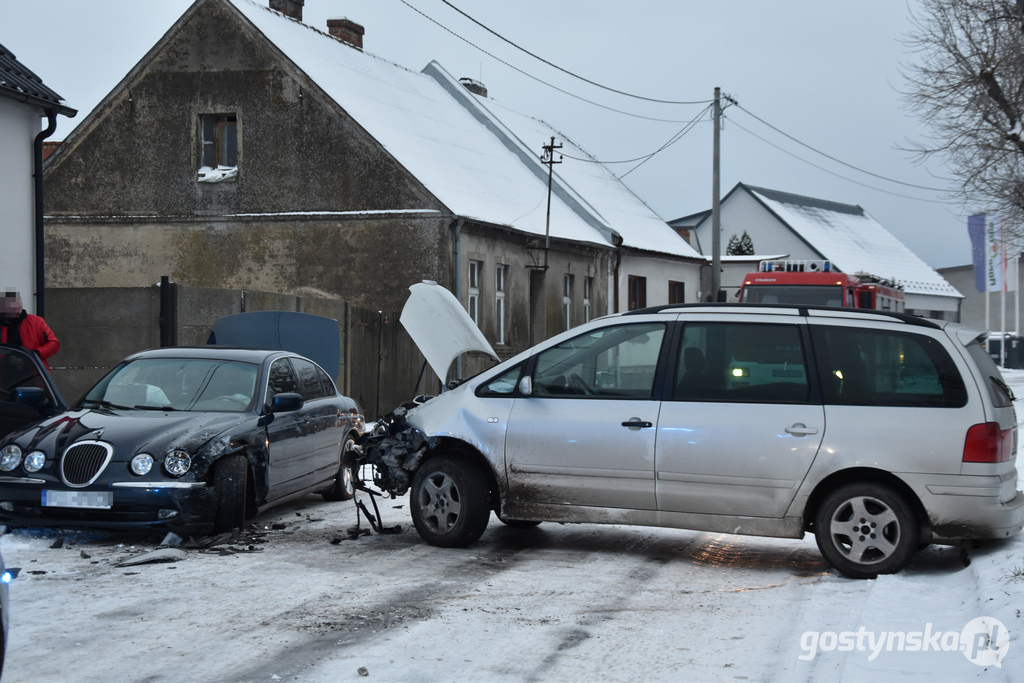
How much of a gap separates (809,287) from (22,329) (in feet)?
43.3

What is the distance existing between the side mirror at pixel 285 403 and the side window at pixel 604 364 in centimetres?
221

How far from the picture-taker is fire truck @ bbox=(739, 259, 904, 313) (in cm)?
1911

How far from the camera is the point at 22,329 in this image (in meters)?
11.0

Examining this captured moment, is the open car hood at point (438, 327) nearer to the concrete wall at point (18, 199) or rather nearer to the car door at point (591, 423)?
the car door at point (591, 423)

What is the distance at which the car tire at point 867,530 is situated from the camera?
702 cm

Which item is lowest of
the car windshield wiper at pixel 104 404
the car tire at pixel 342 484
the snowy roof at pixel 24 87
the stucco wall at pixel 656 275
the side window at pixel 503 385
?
the car tire at pixel 342 484

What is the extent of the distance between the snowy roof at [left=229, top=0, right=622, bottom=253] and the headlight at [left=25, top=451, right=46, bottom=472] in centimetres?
1417

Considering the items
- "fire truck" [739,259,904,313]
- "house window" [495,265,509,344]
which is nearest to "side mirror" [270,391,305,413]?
"fire truck" [739,259,904,313]

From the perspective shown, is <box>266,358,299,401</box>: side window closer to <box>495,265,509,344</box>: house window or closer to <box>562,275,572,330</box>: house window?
<box>495,265,509,344</box>: house window

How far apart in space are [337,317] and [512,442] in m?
10.3

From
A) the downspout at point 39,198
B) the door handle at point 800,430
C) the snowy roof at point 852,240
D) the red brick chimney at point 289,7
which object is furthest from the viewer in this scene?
the snowy roof at point 852,240

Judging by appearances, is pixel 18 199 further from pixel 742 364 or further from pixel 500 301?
pixel 500 301

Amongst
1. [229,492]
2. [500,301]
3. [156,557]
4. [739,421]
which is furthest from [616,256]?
[156,557]

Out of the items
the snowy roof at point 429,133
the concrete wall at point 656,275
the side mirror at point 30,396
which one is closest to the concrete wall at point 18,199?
the side mirror at point 30,396
